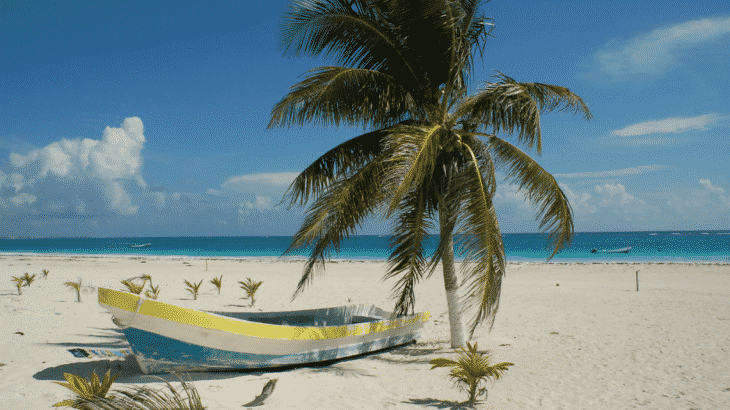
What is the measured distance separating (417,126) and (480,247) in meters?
1.90

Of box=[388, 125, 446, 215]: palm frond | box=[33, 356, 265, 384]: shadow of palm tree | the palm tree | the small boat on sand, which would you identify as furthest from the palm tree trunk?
box=[33, 356, 265, 384]: shadow of palm tree

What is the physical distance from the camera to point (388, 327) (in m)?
6.99

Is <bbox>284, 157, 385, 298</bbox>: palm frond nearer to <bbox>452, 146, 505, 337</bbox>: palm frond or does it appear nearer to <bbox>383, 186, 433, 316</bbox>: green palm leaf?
<bbox>383, 186, 433, 316</bbox>: green palm leaf

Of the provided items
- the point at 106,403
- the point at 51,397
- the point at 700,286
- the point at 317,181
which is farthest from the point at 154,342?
the point at 700,286

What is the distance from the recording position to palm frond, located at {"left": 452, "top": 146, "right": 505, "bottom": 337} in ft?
17.5

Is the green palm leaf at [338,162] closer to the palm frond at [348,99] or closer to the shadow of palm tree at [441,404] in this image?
the palm frond at [348,99]

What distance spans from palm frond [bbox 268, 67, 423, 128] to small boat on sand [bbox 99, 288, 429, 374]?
309cm

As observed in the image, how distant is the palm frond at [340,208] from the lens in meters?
6.00

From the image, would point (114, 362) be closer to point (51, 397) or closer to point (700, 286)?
point (51, 397)

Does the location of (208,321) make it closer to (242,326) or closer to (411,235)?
(242,326)

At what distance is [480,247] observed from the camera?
5484 millimetres

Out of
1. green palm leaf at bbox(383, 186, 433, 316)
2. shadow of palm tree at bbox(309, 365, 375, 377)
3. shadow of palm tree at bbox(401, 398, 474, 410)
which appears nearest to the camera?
shadow of palm tree at bbox(401, 398, 474, 410)

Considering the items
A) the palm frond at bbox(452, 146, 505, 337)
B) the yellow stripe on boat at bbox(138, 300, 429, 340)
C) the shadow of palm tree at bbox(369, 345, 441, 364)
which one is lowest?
the shadow of palm tree at bbox(369, 345, 441, 364)

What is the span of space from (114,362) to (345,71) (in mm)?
5009
